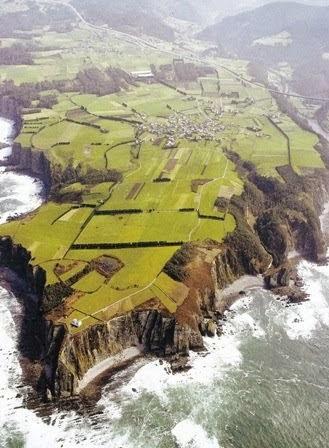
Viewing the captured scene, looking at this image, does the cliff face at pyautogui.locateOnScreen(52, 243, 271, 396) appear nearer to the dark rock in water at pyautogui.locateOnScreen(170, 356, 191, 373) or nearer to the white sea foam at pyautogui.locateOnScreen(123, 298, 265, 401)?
the dark rock in water at pyautogui.locateOnScreen(170, 356, 191, 373)

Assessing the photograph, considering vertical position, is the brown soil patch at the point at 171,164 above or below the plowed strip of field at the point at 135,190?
above

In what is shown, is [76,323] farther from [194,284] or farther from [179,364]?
[194,284]

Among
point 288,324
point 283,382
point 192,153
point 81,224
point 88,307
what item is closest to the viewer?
point 283,382

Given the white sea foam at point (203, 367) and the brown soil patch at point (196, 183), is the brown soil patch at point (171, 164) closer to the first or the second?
the brown soil patch at point (196, 183)

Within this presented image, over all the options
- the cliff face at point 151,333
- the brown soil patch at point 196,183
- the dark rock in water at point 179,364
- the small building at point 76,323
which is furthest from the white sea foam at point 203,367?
the brown soil patch at point 196,183

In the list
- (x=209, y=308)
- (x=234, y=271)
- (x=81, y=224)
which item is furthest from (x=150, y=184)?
(x=209, y=308)

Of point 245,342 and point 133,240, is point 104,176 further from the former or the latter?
point 245,342
